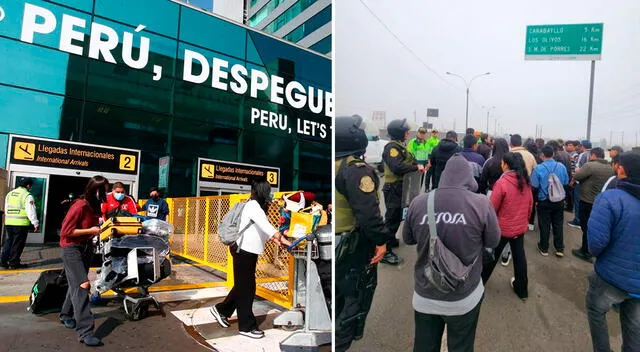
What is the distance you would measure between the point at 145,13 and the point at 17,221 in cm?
722

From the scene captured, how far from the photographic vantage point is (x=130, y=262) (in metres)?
4.27

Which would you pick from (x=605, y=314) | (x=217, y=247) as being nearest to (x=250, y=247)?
(x=605, y=314)

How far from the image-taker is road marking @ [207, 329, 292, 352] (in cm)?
372

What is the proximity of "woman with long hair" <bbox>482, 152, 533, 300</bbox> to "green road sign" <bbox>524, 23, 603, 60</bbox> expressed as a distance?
0.77 feet

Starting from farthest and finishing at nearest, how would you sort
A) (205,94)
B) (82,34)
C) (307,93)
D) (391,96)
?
(307,93) → (205,94) → (82,34) → (391,96)

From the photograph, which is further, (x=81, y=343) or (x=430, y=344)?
(x=81, y=343)

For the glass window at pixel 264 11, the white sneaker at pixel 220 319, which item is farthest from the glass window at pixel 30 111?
the glass window at pixel 264 11

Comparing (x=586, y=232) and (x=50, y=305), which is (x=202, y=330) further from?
(x=586, y=232)

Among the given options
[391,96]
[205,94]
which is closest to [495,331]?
[391,96]

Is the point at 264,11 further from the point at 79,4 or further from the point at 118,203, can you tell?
the point at 118,203

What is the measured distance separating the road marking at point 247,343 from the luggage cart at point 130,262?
975 millimetres

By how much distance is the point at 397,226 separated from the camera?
109 centimetres

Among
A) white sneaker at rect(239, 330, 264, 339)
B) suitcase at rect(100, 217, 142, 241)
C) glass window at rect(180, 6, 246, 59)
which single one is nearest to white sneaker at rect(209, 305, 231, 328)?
white sneaker at rect(239, 330, 264, 339)

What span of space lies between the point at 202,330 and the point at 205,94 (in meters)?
9.76
